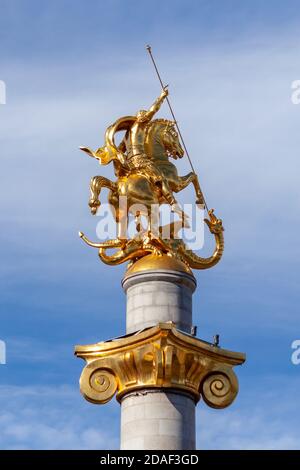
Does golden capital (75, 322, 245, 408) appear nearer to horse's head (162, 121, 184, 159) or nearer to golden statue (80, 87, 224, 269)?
golden statue (80, 87, 224, 269)

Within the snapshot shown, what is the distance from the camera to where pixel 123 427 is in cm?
4544

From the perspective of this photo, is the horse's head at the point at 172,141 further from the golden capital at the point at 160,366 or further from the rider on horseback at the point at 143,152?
the golden capital at the point at 160,366

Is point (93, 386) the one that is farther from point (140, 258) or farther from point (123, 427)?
point (140, 258)

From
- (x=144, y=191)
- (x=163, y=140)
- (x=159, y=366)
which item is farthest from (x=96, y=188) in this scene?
(x=159, y=366)

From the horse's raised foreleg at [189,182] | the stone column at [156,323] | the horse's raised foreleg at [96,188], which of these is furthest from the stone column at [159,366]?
the horse's raised foreleg at [189,182]

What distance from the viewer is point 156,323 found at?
46125 millimetres

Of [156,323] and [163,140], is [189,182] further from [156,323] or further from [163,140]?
[156,323]

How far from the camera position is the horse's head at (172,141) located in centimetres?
5109

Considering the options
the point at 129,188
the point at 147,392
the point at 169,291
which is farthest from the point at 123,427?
the point at 129,188

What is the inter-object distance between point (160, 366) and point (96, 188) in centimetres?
672

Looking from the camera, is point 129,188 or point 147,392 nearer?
point 147,392

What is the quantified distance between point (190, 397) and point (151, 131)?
31.5ft
